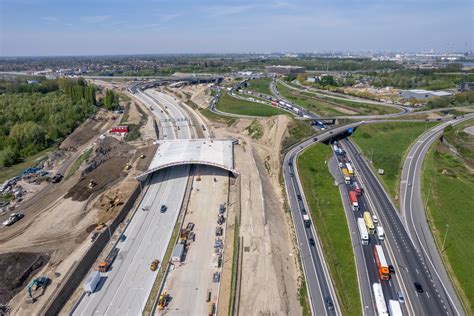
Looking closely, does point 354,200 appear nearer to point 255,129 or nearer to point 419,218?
point 419,218

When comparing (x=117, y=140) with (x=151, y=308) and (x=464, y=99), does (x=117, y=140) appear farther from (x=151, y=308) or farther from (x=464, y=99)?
(x=464, y=99)

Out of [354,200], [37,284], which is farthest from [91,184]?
[354,200]

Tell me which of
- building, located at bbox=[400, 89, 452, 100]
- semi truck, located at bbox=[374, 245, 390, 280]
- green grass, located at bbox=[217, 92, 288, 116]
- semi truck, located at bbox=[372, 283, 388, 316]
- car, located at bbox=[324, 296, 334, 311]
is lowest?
car, located at bbox=[324, 296, 334, 311]

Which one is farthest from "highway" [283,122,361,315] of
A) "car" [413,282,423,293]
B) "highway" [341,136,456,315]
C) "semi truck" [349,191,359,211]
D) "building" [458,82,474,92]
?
"building" [458,82,474,92]

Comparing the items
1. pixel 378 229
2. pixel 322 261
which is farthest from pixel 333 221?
pixel 322 261

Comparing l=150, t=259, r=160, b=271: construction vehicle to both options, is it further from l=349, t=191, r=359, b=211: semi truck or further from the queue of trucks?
l=349, t=191, r=359, b=211: semi truck

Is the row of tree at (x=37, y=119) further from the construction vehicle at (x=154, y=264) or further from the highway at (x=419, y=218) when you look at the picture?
the highway at (x=419, y=218)
